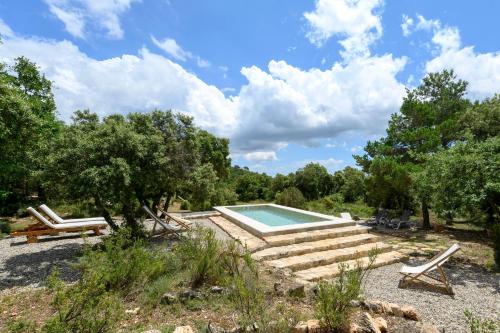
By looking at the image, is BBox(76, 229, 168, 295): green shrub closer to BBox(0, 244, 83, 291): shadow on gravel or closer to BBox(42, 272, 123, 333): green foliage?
BBox(0, 244, 83, 291): shadow on gravel

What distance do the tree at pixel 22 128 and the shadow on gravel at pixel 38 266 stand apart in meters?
1.96

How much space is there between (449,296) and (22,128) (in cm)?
976

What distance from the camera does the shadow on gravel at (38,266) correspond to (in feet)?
18.6

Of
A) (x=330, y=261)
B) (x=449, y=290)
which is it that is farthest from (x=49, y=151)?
(x=449, y=290)

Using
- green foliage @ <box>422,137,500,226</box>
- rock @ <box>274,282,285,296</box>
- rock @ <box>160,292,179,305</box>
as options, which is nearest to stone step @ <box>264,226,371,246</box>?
green foliage @ <box>422,137,500,226</box>

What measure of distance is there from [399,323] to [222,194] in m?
16.9

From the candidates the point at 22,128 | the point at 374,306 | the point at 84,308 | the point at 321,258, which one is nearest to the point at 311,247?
the point at 321,258

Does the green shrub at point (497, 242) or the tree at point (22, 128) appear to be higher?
the tree at point (22, 128)

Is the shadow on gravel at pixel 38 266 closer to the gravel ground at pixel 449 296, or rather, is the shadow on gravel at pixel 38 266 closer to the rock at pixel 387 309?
the rock at pixel 387 309

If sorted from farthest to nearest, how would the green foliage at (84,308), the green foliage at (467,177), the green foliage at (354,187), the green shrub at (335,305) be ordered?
1. the green foliage at (354,187)
2. the green foliage at (467,177)
3. the green shrub at (335,305)
4. the green foliage at (84,308)

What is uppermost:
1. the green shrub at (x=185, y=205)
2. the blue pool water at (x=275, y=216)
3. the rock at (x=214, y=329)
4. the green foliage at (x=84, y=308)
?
the green shrub at (x=185, y=205)

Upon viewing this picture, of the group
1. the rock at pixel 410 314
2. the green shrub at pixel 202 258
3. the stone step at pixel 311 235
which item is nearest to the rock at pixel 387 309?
the rock at pixel 410 314

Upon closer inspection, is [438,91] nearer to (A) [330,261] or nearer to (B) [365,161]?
(B) [365,161]

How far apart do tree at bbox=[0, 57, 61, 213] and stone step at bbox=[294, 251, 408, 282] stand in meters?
6.55
